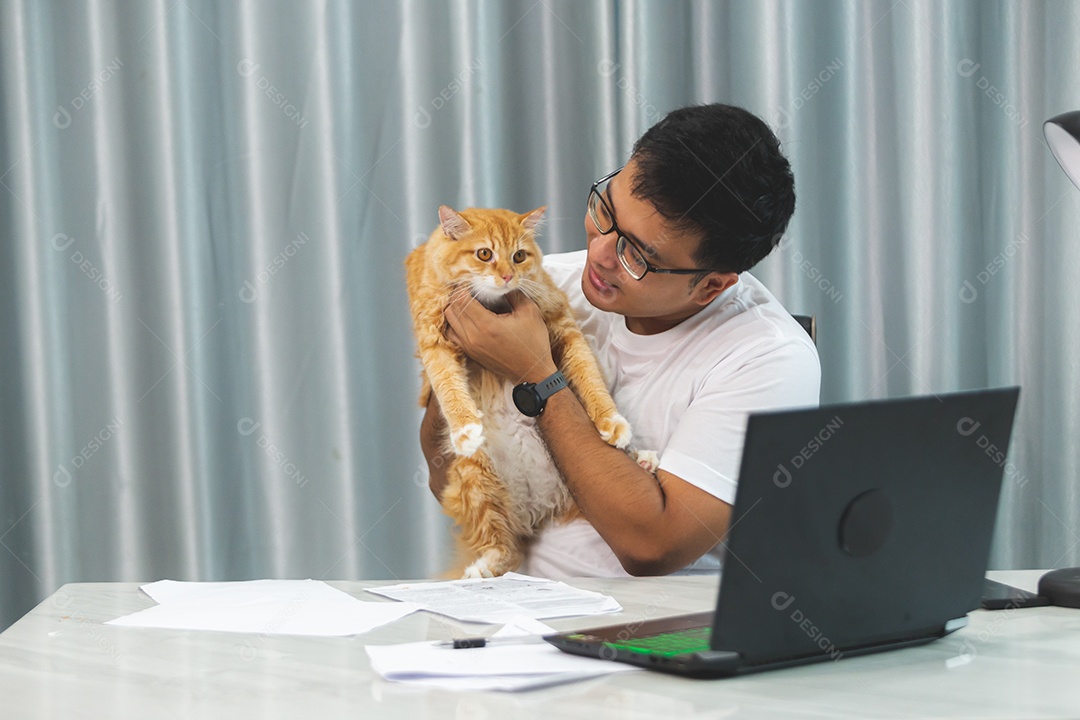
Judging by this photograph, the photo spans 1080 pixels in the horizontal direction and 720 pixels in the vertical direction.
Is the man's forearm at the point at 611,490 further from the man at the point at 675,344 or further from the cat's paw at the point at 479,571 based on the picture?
the cat's paw at the point at 479,571

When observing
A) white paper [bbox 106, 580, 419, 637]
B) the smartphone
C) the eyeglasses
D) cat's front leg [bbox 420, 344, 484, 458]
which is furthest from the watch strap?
the smartphone

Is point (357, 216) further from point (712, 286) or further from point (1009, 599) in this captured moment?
point (1009, 599)

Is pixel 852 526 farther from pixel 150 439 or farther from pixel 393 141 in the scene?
pixel 150 439

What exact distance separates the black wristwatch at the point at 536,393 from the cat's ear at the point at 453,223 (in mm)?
321

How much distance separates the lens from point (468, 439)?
1.64 metres

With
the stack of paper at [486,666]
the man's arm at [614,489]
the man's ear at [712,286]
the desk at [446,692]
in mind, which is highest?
the man's ear at [712,286]

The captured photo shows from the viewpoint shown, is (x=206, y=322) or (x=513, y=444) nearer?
(x=513, y=444)

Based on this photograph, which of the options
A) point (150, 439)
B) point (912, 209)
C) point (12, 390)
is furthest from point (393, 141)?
point (912, 209)

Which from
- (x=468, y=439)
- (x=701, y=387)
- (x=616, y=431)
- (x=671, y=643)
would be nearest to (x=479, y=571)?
(x=468, y=439)

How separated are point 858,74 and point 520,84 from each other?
91 centimetres

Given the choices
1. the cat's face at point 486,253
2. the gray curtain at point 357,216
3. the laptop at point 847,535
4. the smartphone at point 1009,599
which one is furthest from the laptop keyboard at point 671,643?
the gray curtain at point 357,216

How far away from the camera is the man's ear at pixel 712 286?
66.1 inches

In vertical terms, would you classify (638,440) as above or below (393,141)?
below

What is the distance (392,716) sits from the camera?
2.74ft
